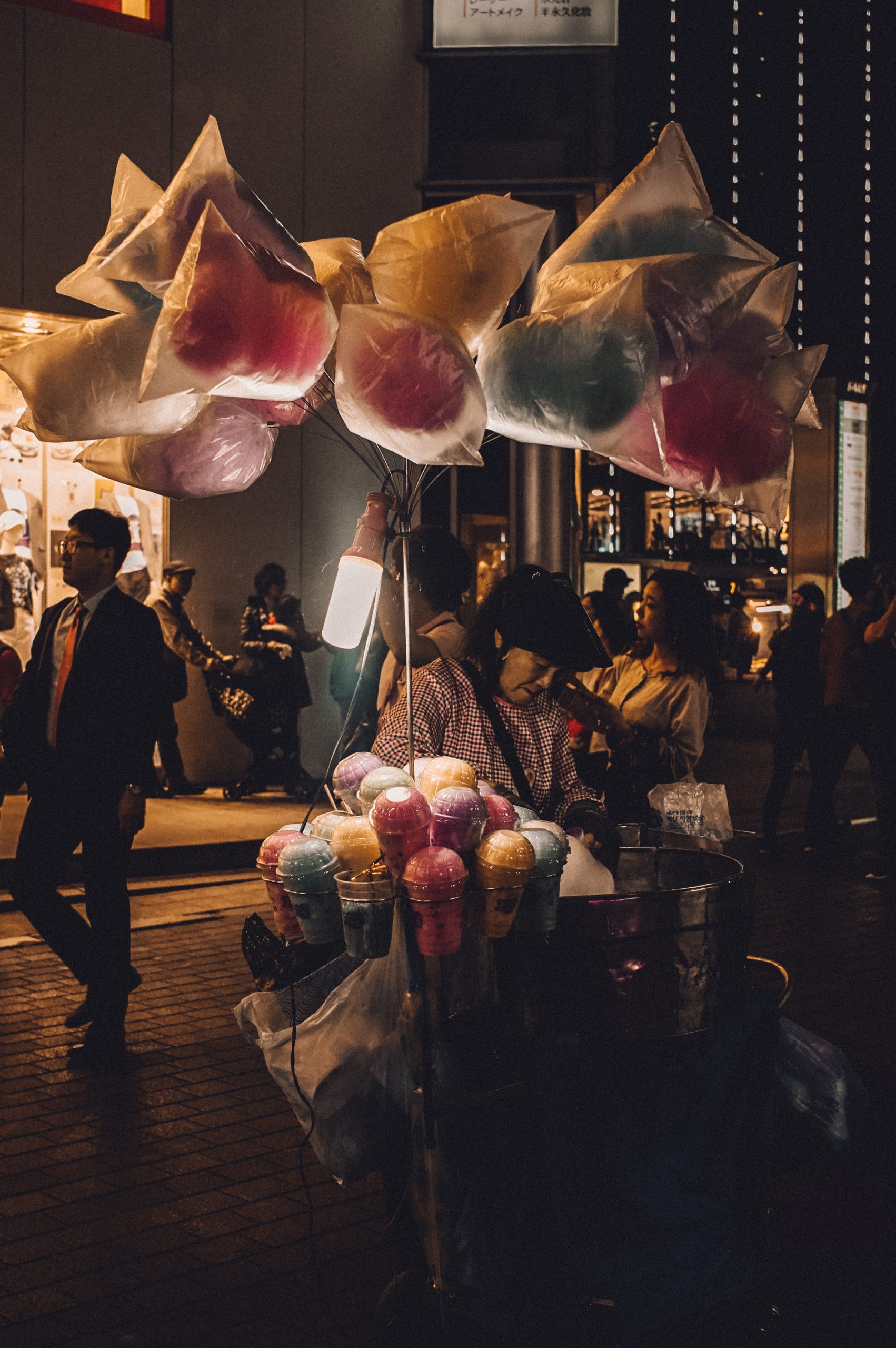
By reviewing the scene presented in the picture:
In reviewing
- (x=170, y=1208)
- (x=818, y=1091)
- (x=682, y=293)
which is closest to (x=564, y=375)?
(x=682, y=293)

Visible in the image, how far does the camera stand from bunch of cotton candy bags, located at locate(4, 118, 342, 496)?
253cm

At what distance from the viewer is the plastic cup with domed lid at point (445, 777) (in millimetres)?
2996

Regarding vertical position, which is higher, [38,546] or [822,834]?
[38,546]

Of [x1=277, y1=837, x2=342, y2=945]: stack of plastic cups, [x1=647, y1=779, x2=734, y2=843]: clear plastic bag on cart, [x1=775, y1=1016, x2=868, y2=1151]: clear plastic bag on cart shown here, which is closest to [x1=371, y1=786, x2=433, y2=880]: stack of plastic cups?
[x1=277, y1=837, x2=342, y2=945]: stack of plastic cups

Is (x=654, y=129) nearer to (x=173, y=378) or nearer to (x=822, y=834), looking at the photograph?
(x=822, y=834)

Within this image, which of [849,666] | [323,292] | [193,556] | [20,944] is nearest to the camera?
[323,292]

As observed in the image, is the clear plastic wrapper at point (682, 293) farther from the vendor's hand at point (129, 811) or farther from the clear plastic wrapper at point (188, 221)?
the vendor's hand at point (129, 811)

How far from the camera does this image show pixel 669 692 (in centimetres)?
582

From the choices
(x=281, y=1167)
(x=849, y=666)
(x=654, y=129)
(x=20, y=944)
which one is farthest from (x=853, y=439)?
(x=281, y=1167)

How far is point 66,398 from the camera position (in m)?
2.77

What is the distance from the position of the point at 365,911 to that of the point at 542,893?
1.23ft

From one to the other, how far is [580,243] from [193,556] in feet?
31.4

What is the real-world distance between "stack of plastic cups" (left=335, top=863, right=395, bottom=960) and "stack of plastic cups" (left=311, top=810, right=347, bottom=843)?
0.47 feet

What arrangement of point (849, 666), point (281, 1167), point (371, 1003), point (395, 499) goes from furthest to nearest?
point (849, 666) → point (281, 1167) → point (395, 499) → point (371, 1003)
